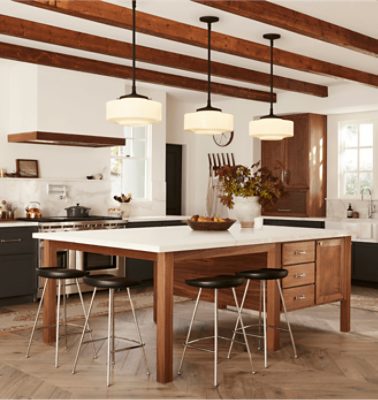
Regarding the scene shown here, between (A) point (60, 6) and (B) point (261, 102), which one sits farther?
(B) point (261, 102)

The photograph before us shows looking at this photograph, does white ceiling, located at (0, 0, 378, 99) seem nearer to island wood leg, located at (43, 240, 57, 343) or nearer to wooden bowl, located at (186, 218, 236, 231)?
wooden bowl, located at (186, 218, 236, 231)

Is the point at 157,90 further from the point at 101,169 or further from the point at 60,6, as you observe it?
the point at 60,6

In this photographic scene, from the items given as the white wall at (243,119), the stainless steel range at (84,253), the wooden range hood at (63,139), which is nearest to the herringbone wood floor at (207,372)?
the stainless steel range at (84,253)

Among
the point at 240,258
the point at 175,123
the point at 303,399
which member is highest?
the point at 175,123

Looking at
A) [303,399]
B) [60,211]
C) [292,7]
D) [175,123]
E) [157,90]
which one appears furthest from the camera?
[175,123]

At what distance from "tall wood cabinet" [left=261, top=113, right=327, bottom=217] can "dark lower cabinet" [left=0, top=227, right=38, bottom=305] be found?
3.73m

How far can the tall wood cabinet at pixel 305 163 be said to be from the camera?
366 inches

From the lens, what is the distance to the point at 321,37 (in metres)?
5.36

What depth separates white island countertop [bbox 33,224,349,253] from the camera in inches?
168

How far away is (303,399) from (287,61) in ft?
12.6

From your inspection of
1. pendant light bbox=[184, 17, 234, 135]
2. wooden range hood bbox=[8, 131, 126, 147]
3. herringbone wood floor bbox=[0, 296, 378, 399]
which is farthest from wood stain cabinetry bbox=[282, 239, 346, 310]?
wooden range hood bbox=[8, 131, 126, 147]

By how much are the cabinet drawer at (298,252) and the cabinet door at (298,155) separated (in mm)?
3851

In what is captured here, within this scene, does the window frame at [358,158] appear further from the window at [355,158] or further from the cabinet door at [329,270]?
the cabinet door at [329,270]

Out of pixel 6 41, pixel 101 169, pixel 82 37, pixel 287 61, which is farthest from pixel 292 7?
pixel 101 169
